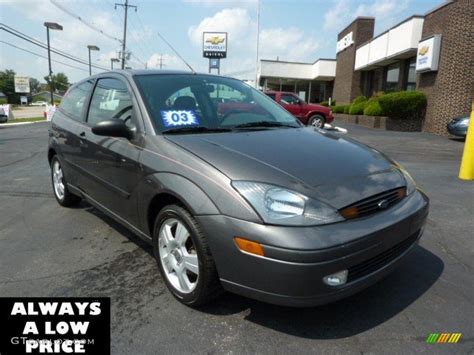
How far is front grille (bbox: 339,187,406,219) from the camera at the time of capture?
2.21 m

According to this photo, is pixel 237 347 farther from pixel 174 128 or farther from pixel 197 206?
pixel 174 128

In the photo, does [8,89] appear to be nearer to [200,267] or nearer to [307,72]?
[307,72]

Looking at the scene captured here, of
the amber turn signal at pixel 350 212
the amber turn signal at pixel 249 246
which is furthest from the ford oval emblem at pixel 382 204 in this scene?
the amber turn signal at pixel 249 246

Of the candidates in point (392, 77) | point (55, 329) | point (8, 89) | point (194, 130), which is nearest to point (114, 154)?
point (194, 130)

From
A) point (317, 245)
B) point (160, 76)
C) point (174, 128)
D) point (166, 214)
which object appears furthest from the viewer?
point (160, 76)

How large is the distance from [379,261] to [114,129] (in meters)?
2.14

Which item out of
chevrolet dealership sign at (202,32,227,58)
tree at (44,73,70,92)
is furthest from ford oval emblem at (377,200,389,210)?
tree at (44,73,70,92)

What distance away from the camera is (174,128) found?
291cm

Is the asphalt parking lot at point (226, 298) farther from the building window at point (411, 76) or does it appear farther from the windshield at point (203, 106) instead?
the building window at point (411, 76)

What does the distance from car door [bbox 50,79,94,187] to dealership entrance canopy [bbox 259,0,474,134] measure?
14926mm

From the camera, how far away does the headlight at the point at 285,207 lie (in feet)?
6.86

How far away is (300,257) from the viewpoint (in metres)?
1.99

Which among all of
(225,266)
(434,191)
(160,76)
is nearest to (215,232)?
(225,266)

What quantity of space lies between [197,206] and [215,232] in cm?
21
